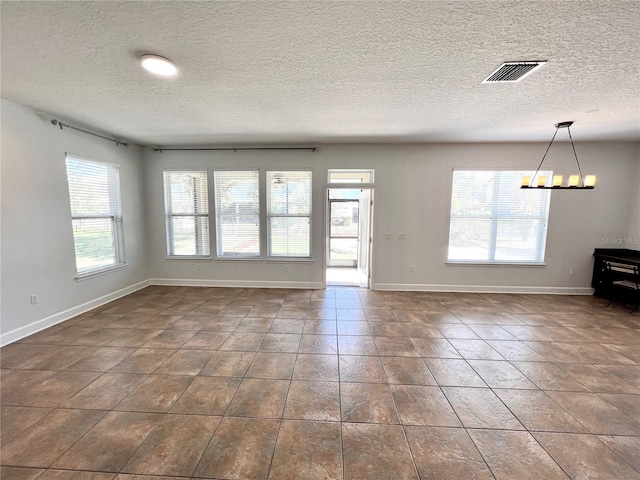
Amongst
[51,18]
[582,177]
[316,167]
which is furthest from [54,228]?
[582,177]

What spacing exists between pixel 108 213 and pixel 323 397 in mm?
4426

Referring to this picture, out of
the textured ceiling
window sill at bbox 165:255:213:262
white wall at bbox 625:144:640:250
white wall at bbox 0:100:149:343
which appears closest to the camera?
the textured ceiling

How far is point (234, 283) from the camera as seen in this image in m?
5.08

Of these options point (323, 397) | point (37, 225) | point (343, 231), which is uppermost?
point (37, 225)

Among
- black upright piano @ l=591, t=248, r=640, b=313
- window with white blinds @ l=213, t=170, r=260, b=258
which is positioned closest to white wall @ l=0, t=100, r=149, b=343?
window with white blinds @ l=213, t=170, r=260, b=258

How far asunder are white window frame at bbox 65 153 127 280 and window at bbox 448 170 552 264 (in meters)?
5.90

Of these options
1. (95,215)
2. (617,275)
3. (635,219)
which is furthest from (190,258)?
(635,219)

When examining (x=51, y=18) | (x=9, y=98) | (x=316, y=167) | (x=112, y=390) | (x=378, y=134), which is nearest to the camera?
(x=51, y=18)

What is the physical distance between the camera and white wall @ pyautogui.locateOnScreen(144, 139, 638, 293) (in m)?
4.46

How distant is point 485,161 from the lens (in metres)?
4.57

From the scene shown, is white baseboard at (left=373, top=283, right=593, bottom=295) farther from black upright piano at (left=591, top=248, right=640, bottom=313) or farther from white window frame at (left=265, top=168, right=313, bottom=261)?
A: white window frame at (left=265, top=168, right=313, bottom=261)

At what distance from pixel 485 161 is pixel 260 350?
15.7 feet

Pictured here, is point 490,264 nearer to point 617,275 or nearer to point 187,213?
point 617,275

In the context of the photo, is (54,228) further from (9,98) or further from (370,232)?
(370,232)
